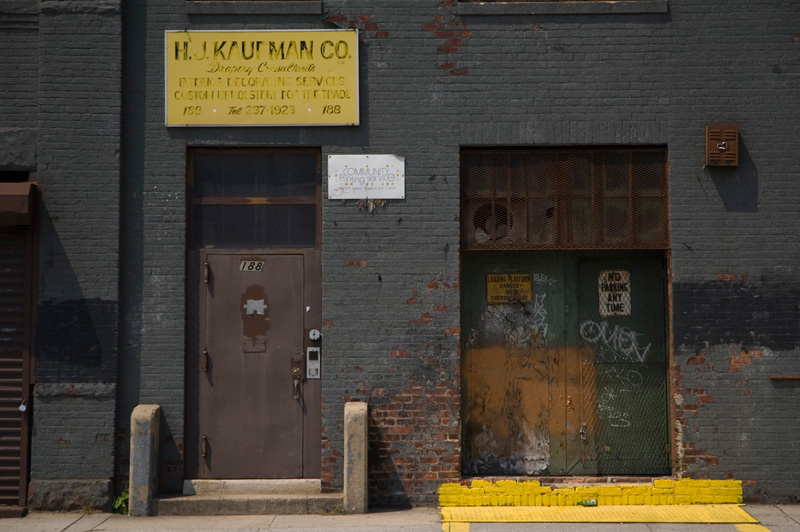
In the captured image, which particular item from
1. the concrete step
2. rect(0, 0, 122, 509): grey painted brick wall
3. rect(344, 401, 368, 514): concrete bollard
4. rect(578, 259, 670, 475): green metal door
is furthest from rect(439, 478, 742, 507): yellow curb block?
rect(0, 0, 122, 509): grey painted brick wall

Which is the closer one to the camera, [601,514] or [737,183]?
[601,514]

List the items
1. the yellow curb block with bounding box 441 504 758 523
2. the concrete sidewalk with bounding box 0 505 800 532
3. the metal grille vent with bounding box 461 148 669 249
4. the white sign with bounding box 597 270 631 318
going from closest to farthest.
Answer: the concrete sidewalk with bounding box 0 505 800 532 < the yellow curb block with bounding box 441 504 758 523 < the metal grille vent with bounding box 461 148 669 249 < the white sign with bounding box 597 270 631 318

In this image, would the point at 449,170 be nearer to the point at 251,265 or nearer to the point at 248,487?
the point at 251,265

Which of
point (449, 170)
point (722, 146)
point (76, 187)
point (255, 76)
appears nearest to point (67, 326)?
point (76, 187)

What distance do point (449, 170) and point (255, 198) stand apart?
76.8 inches

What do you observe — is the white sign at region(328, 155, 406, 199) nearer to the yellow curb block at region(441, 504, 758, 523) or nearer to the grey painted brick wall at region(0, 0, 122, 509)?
the grey painted brick wall at region(0, 0, 122, 509)

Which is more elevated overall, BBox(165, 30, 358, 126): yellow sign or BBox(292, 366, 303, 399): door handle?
BBox(165, 30, 358, 126): yellow sign

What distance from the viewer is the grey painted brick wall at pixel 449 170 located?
7512 mm

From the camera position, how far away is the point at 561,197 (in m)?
7.70

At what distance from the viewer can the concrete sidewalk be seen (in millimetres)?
6754

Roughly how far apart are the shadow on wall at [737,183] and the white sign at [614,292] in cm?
120

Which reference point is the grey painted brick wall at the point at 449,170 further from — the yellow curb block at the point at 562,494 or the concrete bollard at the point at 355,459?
the concrete bollard at the point at 355,459

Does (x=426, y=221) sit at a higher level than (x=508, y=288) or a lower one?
higher

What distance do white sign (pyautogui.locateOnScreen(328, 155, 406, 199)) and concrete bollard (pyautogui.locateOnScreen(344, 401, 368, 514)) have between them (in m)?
2.07
